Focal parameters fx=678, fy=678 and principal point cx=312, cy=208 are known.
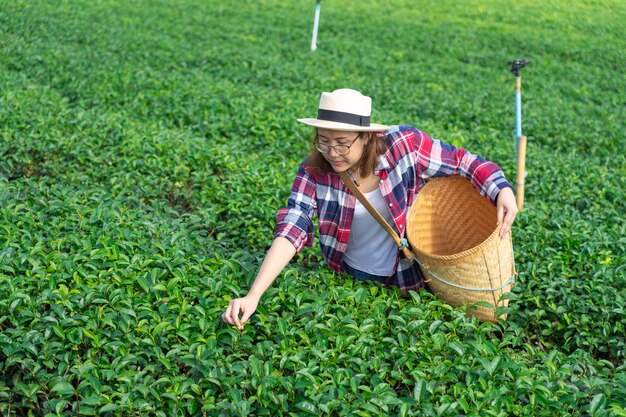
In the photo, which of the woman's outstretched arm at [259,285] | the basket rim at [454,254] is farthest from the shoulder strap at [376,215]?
the woman's outstretched arm at [259,285]

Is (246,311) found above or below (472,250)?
below

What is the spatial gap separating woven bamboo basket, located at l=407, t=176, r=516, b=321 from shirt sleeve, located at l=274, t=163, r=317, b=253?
1.69ft

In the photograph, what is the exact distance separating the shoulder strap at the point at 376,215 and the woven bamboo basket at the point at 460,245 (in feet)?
0.16

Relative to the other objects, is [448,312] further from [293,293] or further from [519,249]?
[519,249]

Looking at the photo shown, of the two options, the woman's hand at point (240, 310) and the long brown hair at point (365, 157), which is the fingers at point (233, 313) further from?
the long brown hair at point (365, 157)

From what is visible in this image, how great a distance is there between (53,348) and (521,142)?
385cm

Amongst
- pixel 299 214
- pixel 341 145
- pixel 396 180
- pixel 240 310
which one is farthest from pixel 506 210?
pixel 240 310

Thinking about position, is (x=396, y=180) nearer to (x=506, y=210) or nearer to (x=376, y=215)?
(x=376, y=215)

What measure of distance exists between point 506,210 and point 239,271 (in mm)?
1402

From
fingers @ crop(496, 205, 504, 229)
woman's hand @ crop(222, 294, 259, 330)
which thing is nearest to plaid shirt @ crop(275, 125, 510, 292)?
fingers @ crop(496, 205, 504, 229)

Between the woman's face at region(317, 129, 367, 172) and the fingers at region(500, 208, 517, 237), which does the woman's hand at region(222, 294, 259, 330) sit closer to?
the woman's face at region(317, 129, 367, 172)

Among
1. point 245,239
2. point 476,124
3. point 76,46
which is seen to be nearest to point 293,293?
point 245,239

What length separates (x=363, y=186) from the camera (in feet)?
11.5

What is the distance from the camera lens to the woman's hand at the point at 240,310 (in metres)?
2.92
